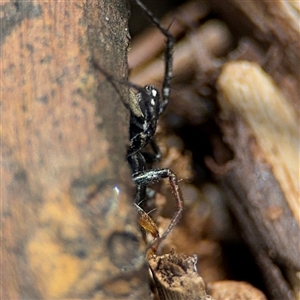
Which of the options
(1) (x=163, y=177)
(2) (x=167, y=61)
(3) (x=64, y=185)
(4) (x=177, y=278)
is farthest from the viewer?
(2) (x=167, y=61)

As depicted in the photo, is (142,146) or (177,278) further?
(142,146)

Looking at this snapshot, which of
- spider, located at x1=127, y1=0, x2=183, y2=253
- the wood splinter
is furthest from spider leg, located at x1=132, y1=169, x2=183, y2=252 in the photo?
the wood splinter

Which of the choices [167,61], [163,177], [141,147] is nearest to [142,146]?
[141,147]

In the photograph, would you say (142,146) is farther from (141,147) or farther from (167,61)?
(167,61)

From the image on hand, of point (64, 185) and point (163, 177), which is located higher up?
point (64, 185)

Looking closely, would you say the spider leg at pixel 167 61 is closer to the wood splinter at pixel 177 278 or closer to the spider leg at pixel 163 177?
the spider leg at pixel 163 177

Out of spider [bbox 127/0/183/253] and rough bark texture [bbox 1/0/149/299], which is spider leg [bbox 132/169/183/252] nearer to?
spider [bbox 127/0/183/253]
